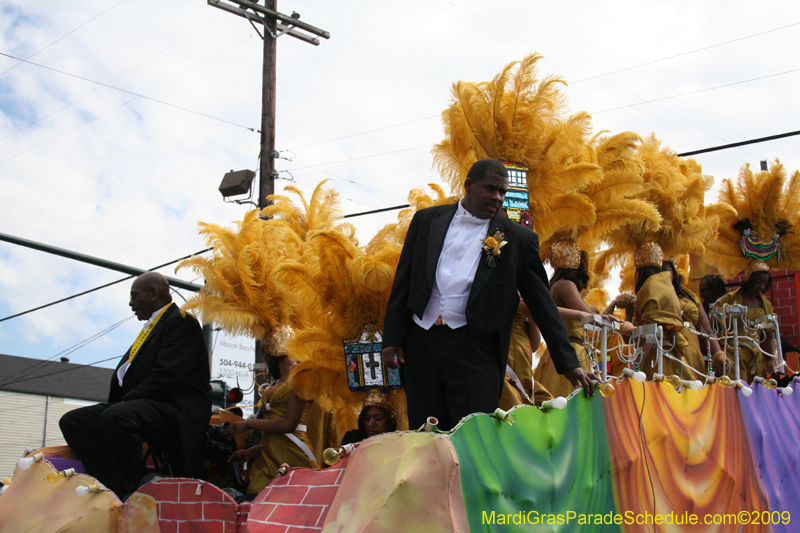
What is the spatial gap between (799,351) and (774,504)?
4281 millimetres

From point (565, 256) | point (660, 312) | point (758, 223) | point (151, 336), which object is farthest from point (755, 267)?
point (151, 336)

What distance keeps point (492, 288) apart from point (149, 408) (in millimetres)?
2159

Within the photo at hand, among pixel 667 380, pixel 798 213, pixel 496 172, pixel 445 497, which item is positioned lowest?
pixel 445 497

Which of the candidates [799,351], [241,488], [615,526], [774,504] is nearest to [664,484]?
[615,526]

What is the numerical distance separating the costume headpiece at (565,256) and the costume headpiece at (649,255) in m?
0.98

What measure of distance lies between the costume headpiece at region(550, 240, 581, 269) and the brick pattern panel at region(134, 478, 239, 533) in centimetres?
312

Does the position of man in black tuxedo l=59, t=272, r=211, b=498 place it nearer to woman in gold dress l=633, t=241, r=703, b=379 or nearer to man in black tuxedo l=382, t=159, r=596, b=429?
man in black tuxedo l=382, t=159, r=596, b=429

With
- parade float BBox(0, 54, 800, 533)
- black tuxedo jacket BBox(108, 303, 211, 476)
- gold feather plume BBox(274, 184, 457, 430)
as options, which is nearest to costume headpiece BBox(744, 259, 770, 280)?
parade float BBox(0, 54, 800, 533)

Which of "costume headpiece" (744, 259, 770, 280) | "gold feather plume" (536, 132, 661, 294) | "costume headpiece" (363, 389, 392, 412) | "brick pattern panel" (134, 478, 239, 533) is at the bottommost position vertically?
"brick pattern panel" (134, 478, 239, 533)

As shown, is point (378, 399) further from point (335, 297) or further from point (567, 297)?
point (567, 297)

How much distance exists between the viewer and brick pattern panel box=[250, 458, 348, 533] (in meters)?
2.55

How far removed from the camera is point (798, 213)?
7410mm

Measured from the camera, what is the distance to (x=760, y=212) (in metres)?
7.45

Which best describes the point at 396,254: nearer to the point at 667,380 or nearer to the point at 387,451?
the point at 667,380
